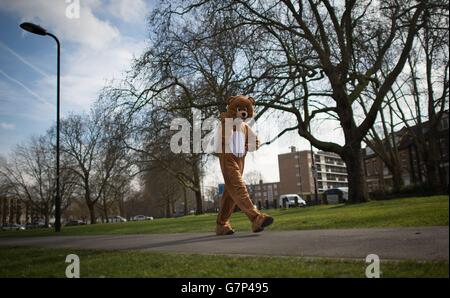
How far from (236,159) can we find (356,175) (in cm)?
1505

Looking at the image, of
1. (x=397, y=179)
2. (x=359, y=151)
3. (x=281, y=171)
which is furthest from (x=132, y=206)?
(x=359, y=151)

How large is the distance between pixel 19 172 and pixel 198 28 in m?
49.4

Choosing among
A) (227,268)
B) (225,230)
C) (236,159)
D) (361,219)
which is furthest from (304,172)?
(227,268)

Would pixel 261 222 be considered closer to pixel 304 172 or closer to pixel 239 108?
pixel 239 108

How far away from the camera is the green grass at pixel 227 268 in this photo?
3146 mm

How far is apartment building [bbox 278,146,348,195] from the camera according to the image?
12506 cm

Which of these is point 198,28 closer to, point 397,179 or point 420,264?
point 420,264

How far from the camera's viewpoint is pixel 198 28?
18141 mm

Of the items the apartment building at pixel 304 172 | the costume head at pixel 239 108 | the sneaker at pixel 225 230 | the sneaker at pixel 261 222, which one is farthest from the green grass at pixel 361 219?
the apartment building at pixel 304 172

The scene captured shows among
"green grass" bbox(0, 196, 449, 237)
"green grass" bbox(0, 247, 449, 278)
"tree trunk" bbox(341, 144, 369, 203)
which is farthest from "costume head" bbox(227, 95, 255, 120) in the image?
"tree trunk" bbox(341, 144, 369, 203)

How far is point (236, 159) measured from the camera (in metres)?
7.71

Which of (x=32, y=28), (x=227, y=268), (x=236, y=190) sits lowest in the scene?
(x=227, y=268)

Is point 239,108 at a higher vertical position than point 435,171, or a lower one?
higher

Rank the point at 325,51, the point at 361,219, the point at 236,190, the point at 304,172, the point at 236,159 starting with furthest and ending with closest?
1. the point at 304,172
2. the point at 325,51
3. the point at 361,219
4. the point at 236,159
5. the point at 236,190
